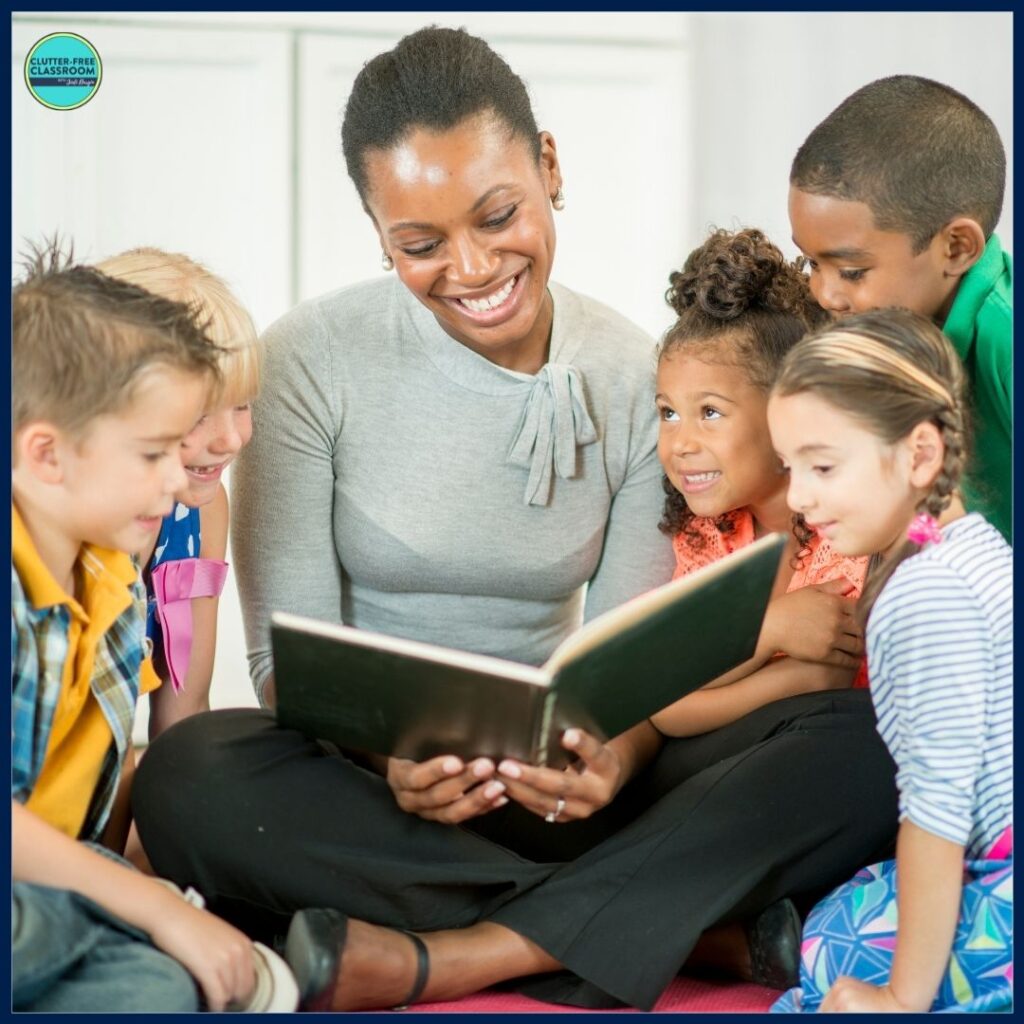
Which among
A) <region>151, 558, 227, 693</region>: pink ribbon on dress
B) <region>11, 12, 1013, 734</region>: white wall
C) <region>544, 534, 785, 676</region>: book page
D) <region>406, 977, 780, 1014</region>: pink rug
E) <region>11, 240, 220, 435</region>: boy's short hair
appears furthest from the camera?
<region>11, 12, 1013, 734</region>: white wall

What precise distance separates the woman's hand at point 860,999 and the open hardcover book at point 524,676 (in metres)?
0.33

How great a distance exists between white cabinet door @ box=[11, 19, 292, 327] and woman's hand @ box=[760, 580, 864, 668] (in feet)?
4.22

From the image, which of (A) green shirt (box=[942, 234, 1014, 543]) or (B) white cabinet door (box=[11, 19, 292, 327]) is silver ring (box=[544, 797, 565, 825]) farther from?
(B) white cabinet door (box=[11, 19, 292, 327])

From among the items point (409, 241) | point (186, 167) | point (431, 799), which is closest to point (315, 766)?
point (431, 799)

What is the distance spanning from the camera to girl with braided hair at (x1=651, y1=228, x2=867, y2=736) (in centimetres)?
173

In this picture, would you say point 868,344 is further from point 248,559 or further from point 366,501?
point 248,559

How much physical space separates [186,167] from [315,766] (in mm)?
1592

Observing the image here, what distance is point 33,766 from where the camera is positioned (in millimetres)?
1471

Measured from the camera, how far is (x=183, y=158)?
285cm

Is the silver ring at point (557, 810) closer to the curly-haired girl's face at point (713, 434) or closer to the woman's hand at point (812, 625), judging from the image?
the woman's hand at point (812, 625)

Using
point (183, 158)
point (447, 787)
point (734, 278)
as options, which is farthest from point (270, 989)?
point (183, 158)

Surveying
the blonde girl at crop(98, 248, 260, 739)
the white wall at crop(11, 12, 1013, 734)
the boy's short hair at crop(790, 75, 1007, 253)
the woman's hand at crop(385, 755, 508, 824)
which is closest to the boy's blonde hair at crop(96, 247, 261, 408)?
the blonde girl at crop(98, 248, 260, 739)

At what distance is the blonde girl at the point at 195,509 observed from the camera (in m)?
1.65

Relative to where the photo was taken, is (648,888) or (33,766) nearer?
(33,766)
